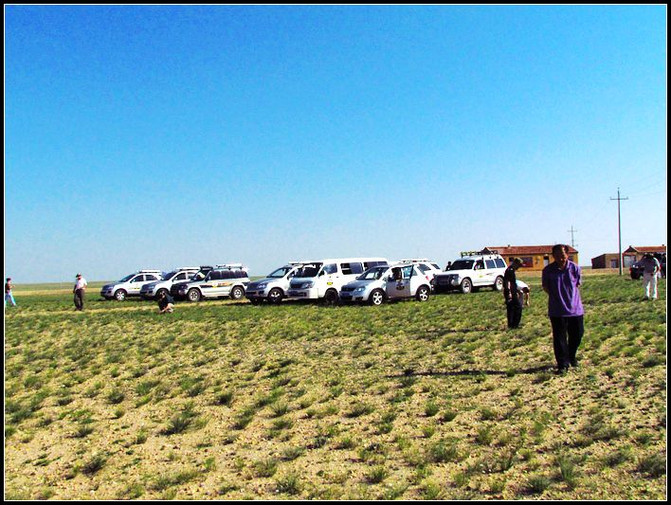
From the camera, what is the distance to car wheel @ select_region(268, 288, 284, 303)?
26688 mm

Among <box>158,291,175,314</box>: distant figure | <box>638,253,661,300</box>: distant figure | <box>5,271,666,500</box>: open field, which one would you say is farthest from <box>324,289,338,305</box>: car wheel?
<box>638,253,661,300</box>: distant figure

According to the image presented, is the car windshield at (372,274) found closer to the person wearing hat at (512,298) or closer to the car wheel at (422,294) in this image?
the car wheel at (422,294)

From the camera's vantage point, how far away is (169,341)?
14438mm

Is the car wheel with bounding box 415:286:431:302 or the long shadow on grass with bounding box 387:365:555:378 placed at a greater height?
the car wheel with bounding box 415:286:431:302

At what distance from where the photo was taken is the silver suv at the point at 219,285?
3042 centimetres

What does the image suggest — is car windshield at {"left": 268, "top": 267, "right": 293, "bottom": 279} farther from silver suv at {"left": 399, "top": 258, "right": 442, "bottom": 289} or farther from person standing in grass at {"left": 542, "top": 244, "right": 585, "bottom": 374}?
person standing in grass at {"left": 542, "top": 244, "right": 585, "bottom": 374}

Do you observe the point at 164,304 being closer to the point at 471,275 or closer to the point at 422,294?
the point at 422,294

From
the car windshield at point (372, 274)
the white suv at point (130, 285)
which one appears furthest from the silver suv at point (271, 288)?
the white suv at point (130, 285)

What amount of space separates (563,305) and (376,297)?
15.0 meters

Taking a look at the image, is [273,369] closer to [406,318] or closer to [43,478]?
[43,478]

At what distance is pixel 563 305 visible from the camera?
878 centimetres

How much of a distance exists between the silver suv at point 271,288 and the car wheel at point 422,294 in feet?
19.1

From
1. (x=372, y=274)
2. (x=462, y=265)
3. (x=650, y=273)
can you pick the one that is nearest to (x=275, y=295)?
(x=372, y=274)

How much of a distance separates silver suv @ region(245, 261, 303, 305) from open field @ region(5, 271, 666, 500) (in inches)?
489
